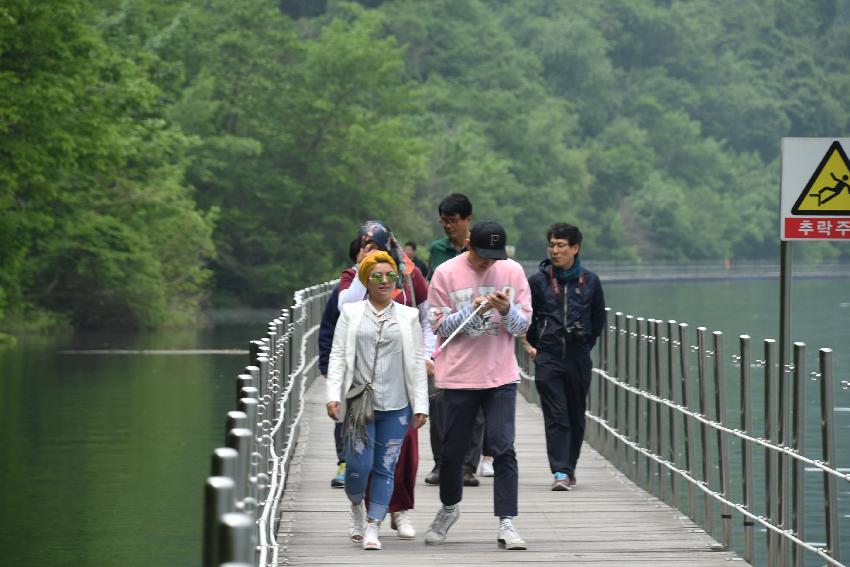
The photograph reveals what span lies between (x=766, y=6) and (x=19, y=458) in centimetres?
14783

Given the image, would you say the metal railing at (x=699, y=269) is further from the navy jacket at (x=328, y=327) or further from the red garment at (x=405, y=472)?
the red garment at (x=405, y=472)

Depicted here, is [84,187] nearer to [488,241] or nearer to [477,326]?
[477,326]

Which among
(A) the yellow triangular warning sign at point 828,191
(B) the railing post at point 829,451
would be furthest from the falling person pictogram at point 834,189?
(B) the railing post at point 829,451

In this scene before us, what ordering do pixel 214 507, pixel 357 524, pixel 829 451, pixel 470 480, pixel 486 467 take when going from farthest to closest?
pixel 486 467, pixel 470 480, pixel 357 524, pixel 829 451, pixel 214 507

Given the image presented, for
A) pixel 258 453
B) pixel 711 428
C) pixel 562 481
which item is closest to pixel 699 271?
pixel 562 481

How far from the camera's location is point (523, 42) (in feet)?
449

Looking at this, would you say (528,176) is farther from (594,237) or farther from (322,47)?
(322,47)

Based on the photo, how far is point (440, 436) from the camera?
11359 mm

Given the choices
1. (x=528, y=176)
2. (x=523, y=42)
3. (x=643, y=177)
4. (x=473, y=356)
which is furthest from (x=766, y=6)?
(x=473, y=356)

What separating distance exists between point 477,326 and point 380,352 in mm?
599

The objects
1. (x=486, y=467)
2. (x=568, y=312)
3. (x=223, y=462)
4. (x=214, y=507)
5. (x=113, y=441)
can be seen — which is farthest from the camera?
(x=113, y=441)

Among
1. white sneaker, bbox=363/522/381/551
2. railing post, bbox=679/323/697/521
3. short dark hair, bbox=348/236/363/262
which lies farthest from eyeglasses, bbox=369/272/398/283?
short dark hair, bbox=348/236/363/262

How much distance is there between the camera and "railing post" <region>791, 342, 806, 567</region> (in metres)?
9.23

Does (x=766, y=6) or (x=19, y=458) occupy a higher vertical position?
(x=766, y=6)
